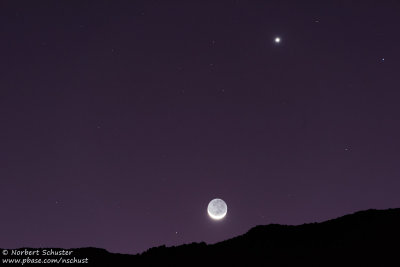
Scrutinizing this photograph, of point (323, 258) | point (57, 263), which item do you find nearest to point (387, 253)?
point (323, 258)

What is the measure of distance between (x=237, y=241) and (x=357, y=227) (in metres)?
10.4

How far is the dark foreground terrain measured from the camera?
87.8ft

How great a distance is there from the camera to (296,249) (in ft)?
99.1

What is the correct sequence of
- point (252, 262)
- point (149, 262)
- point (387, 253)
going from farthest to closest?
point (149, 262), point (252, 262), point (387, 253)

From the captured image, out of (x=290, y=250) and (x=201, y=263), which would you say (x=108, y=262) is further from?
(x=290, y=250)

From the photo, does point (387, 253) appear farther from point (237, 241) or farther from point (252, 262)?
point (237, 241)

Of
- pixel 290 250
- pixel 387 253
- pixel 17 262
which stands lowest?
pixel 387 253

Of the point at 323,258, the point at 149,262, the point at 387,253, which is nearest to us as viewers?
the point at 387,253

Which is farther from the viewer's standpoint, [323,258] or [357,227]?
[357,227]

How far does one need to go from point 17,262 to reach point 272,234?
24.3m

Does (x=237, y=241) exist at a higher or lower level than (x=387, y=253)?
higher

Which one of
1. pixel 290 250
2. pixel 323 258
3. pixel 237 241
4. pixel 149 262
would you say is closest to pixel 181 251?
pixel 149 262

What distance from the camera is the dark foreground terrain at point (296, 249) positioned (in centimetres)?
2675

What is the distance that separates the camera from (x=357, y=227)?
1229 inches
